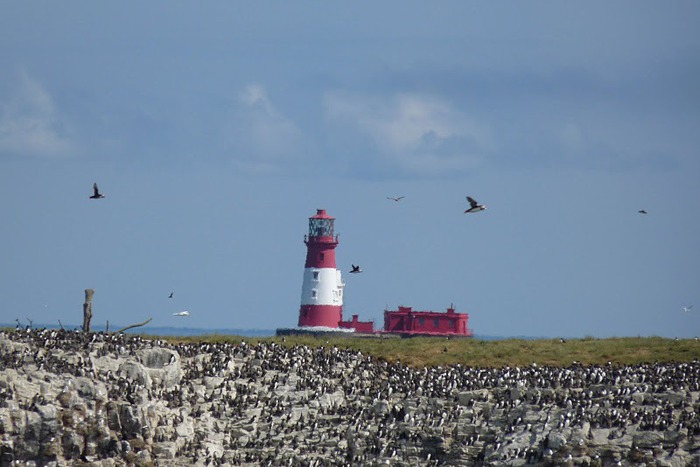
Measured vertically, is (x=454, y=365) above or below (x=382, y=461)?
above

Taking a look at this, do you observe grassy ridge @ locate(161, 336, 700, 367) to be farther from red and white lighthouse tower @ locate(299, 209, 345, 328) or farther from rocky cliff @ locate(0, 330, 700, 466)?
red and white lighthouse tower @ locate(299, 209, 345, 328)

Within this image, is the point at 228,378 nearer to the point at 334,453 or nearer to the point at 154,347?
the point at 154,347

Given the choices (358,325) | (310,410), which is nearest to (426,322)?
(358,325)

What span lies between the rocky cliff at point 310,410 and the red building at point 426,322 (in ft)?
114

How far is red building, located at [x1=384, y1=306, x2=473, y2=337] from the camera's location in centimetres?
9581

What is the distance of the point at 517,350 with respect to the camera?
2584 inches

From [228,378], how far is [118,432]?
348 inches

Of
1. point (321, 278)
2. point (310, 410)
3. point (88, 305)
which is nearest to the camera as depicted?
point (310, 410)

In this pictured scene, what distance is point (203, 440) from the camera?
5166 cm

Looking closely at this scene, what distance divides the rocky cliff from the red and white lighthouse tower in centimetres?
3366

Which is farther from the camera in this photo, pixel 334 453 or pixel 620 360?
pixel 620 360

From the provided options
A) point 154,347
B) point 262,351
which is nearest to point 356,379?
point 262,351

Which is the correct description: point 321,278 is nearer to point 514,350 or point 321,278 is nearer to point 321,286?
point 321,286

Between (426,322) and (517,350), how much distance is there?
1223 inches
